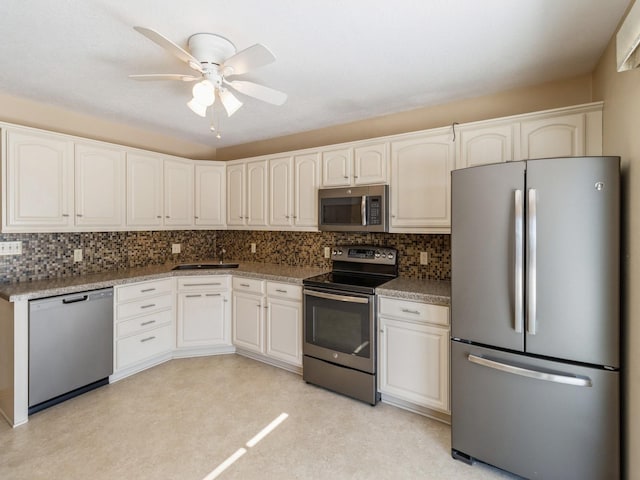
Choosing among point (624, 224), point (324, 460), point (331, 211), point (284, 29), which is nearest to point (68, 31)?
point (284, 29)

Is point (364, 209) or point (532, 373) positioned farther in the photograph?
point (364, 209)

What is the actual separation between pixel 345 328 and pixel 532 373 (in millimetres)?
1310

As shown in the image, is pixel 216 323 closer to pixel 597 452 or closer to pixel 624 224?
pixel 597 452

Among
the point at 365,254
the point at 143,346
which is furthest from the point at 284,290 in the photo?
the point at 143,346

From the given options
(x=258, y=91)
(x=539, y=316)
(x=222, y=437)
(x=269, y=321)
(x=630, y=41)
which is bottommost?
(x=222, y=437)

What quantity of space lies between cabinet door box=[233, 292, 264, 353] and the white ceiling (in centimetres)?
187

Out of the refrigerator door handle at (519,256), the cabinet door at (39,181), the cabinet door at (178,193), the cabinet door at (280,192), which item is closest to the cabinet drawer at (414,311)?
the refrigerator door handle at (519,256)

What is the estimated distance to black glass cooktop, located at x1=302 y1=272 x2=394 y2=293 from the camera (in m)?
2.57

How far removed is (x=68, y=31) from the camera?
176 cm

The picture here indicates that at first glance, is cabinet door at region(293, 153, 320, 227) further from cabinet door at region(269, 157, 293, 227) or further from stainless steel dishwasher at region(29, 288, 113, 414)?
stainless steel dishwasher at region(29, 288, 113, 414)

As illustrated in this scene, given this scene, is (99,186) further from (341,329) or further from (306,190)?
(341,329)

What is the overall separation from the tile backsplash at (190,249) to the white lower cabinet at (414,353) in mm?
601

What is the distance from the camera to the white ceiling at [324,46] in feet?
5.18

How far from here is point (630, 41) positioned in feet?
4.15
